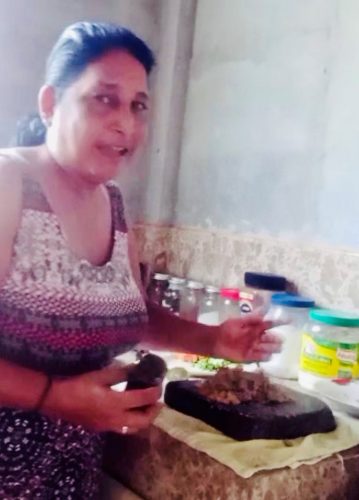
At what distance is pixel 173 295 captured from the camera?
1.45 meters

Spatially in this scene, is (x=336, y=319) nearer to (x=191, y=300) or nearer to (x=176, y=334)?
(x=176, y=334)

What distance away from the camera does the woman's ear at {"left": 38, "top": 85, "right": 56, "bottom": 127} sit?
2.68ft

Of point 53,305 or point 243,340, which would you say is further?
point 243,340

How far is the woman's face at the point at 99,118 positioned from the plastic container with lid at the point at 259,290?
0.49 metres

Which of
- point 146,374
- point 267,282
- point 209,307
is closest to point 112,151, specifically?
point 146,374

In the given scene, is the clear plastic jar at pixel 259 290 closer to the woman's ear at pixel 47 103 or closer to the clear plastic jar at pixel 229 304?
the clear plastic jar at pixel 229 304

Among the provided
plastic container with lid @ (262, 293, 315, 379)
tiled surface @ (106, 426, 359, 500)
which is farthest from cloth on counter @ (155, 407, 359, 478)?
plastic container with lid @ (262, 293, 315, 379)

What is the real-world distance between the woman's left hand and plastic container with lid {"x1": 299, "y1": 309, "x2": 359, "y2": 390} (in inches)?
3.2

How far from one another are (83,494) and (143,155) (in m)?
A: 1.02

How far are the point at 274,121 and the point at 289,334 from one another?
476 mm

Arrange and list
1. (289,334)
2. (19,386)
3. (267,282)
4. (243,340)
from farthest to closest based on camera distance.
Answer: (267,282) → (289,334) → (243,340) → (19,386)

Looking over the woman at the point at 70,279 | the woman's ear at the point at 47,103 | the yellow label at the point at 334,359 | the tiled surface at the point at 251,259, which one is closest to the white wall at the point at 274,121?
the tiled surface at the point at 251,259

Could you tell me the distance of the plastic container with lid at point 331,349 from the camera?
98 cm

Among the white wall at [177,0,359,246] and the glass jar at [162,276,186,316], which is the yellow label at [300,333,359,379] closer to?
the white wall at [177,0,359,246]
